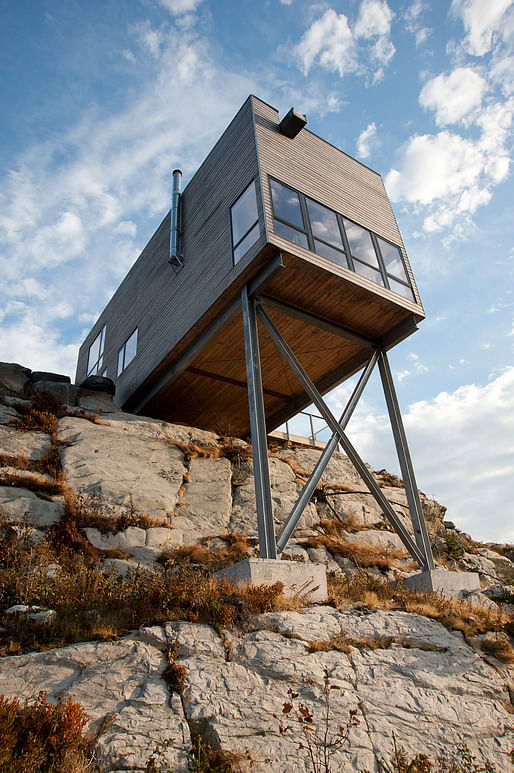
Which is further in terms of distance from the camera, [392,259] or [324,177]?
[324,177]

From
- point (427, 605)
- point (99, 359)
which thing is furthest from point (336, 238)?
point (99, 359)

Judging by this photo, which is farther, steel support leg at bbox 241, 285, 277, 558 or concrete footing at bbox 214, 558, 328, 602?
steel support leg at bbox 241, 285, 277, 558

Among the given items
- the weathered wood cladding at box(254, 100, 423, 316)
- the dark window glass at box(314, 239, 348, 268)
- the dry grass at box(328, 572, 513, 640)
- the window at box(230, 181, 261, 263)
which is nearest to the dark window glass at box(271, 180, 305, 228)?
the weathered wood cladding at box(254, 100, 423, 316)

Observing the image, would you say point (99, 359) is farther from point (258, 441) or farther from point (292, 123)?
point (258, 441)

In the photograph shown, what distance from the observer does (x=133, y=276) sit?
73.0 feet

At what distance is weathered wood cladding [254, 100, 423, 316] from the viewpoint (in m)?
14.3

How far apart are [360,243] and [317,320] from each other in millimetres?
2734

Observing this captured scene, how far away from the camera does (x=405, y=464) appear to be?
14.0 metres

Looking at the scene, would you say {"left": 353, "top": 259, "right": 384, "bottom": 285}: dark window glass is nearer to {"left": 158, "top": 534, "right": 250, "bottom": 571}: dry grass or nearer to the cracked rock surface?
{"left": 158, "top": 534, "right": 250, "bottom": 571}: dry grass

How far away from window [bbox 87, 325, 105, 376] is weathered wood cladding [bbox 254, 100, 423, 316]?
41.5ft

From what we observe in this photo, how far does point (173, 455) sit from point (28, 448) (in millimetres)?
4086

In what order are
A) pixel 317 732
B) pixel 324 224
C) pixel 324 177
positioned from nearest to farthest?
pixel 317 732, pixel 324 224, pixel 324 177

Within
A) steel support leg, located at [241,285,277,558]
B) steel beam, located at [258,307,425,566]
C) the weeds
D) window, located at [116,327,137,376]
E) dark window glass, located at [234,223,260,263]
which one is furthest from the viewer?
window, located at [116,327,137,376]

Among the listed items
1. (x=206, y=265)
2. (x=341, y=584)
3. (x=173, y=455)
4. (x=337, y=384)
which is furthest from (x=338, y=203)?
(x=341, y=584)
